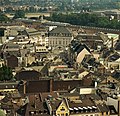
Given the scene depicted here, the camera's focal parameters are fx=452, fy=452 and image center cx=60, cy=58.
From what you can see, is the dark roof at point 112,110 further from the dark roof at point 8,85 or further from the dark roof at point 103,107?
the dark roof at point 8,85

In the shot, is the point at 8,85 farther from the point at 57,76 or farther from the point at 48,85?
the point at 57,76

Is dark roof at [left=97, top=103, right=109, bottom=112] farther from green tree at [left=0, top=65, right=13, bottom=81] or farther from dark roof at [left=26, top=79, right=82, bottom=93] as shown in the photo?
green tree at [left=0, top=65, right=13, bottom=81]

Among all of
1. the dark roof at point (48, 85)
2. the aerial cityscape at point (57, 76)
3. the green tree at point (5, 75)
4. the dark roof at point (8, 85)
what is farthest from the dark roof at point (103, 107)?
the green tree at point (5, 75)

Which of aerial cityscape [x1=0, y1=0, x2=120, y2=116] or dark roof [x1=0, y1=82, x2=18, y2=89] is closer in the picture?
aerial cityscape [x1=0, y1=0, x2=120, y2=116]

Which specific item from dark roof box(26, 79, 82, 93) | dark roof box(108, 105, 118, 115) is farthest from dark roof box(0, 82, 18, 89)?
dark roof box(108, 105, 118, 115)

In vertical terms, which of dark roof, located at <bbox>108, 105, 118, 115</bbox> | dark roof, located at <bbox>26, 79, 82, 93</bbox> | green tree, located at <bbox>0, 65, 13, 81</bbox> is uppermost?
dark roof, located at <bbox>108, 105, 118, 115</bbox>

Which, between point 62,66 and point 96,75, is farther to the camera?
point 62,66

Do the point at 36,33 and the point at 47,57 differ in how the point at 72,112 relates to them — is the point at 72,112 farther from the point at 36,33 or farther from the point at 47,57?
the point at 36,33

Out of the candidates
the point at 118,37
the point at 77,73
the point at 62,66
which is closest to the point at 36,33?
the point at 118,37

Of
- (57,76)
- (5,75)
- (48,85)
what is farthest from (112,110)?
(5,75)

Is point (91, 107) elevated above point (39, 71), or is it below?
above

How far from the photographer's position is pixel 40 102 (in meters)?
31.0

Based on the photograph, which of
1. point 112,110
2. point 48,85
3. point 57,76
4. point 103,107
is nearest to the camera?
point 112,110

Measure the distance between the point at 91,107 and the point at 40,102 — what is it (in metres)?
3.53
